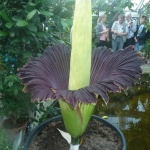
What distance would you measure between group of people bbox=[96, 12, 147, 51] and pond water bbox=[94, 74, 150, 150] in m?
1.50

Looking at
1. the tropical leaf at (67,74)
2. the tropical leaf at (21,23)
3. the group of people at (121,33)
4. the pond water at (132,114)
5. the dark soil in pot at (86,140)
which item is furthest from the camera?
the group of people at (121,33)

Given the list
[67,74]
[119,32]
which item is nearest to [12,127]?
[67,74]

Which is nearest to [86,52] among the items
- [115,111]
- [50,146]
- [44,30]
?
[44,30]

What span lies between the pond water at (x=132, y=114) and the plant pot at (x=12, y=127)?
3.23ft

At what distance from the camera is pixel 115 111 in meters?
3.02

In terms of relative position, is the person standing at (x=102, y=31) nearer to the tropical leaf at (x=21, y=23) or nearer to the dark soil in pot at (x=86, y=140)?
the dark soil in pot at (x=86, y=140)

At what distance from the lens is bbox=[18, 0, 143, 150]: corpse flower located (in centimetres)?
103

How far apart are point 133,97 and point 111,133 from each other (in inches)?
77.2

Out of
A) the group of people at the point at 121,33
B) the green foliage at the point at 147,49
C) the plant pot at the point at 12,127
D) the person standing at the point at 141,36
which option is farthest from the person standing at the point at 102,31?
the plant pot at the point at 12,127

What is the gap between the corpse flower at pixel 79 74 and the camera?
103cm

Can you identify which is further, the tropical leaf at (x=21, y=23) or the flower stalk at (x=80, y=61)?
the tropical leaf at (x=21, y=23)

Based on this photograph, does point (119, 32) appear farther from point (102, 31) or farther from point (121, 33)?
point (102, 31)

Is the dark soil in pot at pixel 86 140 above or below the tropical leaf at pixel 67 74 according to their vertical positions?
below

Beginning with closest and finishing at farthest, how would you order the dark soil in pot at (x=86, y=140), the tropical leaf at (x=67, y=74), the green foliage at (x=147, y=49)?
1. the tropical leaf at (x=67, y=74)
2. the dark soil in pot at (x=86, y=140)
3. the green foliage at (x=147, y=49)
